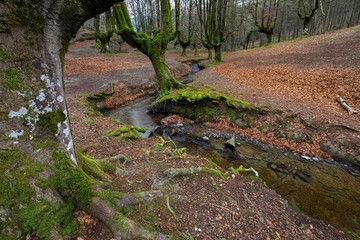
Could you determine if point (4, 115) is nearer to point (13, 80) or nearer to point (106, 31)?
point (13, 80)

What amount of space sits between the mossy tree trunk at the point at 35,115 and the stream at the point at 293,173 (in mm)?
5344

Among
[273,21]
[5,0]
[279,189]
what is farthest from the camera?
[273,21]

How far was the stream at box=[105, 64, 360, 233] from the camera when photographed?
4727 millimetres

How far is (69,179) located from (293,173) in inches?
271

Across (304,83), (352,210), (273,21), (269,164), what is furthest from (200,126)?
(273,21)

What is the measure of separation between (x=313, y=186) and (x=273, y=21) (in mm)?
32114

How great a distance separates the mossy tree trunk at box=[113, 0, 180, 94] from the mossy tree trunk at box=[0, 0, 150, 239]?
30.2 ft

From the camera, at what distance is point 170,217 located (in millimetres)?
2852

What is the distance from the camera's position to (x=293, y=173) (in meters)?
6.13

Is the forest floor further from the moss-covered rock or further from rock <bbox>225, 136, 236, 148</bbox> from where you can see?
rock <bbox>225, 136, 236, 148</bbox>

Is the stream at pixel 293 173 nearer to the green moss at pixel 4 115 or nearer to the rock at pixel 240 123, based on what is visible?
the rock at pixel 240 123

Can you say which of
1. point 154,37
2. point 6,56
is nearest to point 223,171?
point 6,56

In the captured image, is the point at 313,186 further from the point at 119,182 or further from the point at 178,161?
the point at 119,182

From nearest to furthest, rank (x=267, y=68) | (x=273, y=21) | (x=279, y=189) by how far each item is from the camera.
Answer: (x=279, y=189)
(x=267, y=68)
(x=273, y=21)
